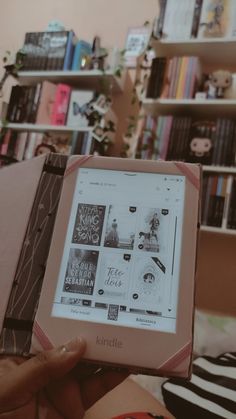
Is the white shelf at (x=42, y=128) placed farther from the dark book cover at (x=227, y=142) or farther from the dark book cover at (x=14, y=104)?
the dark book cover at (x=227, y=142)

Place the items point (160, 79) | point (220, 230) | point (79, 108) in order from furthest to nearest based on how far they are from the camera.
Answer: point (79, 108) → point (160, 79) → point (220, 230)

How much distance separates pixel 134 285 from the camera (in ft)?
2.15

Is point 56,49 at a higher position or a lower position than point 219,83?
higher

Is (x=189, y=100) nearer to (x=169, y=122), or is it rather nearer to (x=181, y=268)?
(x=169, y=122)

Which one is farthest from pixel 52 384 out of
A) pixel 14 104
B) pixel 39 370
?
pixel 14 104

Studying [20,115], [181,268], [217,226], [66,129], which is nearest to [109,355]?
[181,268]

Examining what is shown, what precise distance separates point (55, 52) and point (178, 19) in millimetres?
702

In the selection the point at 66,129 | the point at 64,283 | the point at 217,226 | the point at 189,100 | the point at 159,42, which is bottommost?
the point at 64,283

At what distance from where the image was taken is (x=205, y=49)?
73.9 inches

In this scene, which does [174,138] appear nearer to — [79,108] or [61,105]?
[79,108]

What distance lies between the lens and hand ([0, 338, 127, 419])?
597mm

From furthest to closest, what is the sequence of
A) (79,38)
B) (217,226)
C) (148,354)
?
(79,38) < (217,226) < (148,354)

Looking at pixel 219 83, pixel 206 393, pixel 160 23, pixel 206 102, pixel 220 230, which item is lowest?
pixel 206 393

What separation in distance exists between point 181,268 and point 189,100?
4.30ft
